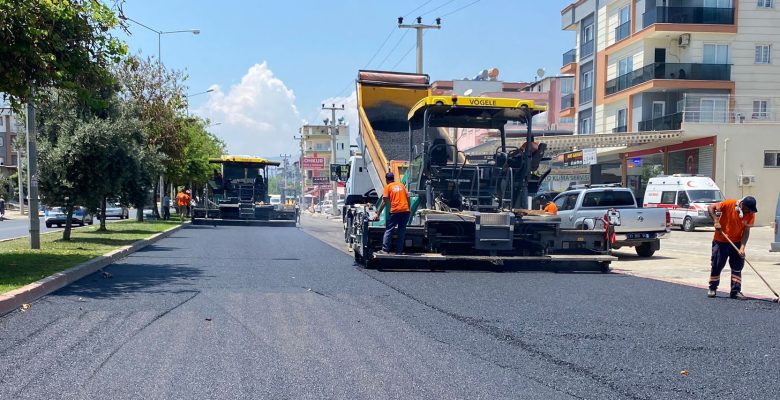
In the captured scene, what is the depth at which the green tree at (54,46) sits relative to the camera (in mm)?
10492

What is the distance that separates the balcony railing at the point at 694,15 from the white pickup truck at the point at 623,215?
2272cm

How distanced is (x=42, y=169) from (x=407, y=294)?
37.6 feet

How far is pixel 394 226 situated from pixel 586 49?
36521mm

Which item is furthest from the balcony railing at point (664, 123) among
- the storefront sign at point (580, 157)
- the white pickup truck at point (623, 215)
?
the white pickup truck at point (623, 215)

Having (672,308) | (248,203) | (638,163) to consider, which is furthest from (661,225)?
(638,163)

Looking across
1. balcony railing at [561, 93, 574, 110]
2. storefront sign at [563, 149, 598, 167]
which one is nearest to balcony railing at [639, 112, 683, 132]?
storefront sign at [563, 149, 598, 167]

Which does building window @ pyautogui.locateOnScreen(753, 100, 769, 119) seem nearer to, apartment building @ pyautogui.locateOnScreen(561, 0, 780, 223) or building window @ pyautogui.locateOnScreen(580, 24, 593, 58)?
apartment building @ pyautogui.locateOnScreen(561, 0, 780, 223)

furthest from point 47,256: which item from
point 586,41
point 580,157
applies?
point 586,41

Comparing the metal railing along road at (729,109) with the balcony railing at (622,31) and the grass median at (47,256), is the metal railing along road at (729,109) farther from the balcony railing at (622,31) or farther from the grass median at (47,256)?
the grass median at (47,256)

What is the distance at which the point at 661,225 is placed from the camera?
1662 cm

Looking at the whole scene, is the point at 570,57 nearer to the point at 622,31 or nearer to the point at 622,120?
the point at 622,31

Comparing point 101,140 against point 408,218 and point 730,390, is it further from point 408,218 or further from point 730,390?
point 730,390

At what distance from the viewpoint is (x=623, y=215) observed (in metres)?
16.3

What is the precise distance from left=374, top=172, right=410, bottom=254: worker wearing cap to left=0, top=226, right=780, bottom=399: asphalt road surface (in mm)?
1450
